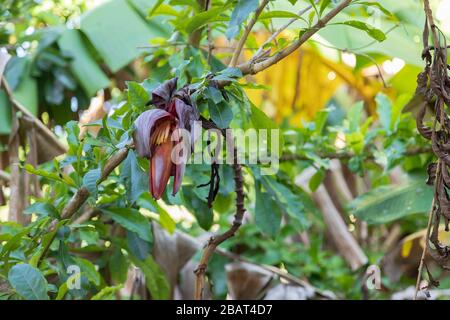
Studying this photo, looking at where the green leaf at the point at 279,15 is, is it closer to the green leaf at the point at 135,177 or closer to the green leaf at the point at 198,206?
the green leaf at the point at 135,177

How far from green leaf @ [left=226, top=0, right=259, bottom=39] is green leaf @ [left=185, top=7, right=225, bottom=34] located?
0.24ft

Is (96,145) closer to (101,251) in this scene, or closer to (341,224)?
(101,251)

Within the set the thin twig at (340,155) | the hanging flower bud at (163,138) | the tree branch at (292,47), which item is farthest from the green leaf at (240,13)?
the thin twig at (340,155)

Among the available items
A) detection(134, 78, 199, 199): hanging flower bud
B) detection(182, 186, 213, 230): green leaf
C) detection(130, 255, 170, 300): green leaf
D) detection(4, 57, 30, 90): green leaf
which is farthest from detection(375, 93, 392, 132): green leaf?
detection(4, 57, 30, 90): green leaf

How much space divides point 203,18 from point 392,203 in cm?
80

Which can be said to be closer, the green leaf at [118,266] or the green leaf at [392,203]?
the green leaf at [118,266]

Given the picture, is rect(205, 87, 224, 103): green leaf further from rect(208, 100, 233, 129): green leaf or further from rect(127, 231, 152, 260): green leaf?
rect(127, 231, 152, 260): green leaf

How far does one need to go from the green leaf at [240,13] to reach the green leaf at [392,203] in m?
0.81

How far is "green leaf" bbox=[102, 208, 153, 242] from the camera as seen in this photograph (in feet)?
3.72

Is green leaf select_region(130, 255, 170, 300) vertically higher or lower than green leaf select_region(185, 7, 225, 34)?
lower

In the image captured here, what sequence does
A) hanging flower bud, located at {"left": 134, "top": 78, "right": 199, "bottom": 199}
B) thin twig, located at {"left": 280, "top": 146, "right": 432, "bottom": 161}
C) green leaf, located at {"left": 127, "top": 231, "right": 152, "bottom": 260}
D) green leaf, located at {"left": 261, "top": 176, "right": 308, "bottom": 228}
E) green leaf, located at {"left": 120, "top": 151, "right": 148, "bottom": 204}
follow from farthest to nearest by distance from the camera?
thin twig, located at {"left": 280, "top": 146, "right": 432, "bottom": 161} < green leaf, located at {"left": 261, "top": 176, "right": 308, "bottom": 228} < green leaf, located at {"left": 127, "top": 231, "right": 152, "bottom": 260} < green leaf, located at {"left": 120, "top": 151, "right": 148, "bottom": 204} < hanging flower bud, located at {"left": 134, "top": 78, "right": 199, "bottom": 199}

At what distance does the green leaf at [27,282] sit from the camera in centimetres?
84
